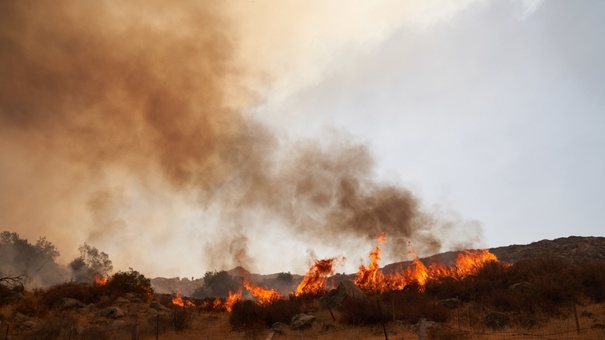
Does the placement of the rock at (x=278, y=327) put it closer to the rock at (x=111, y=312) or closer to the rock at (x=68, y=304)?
the rock at (x=111, y=312)

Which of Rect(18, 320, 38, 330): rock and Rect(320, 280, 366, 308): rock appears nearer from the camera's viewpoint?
Rect(18, 320, 38, 330): rock

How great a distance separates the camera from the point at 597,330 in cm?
1527

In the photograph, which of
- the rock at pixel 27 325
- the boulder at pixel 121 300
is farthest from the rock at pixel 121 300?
the rock at pixel 27 325

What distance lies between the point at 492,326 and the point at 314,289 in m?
15.7

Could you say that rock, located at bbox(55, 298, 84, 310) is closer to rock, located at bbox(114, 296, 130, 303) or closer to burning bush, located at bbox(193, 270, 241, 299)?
rock, located at bbox(114, 296, 130, 303)

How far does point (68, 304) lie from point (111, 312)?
3.41 m

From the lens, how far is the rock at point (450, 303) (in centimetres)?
2260

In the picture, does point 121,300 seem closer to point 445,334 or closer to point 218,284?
point 445,334

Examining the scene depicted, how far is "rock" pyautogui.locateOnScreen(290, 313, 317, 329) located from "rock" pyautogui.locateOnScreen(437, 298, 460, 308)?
24.6 ft

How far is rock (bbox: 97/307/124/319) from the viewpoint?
24.4 meters

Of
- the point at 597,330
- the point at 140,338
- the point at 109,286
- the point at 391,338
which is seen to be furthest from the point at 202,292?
the point at 597,330

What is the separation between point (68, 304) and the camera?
2578cm

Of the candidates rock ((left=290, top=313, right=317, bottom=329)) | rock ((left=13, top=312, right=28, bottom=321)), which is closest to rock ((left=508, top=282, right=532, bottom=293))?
rock ((left=290, top=313, right=317, bottom=329))

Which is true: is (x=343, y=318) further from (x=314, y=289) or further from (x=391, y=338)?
(x=314, y=289)
